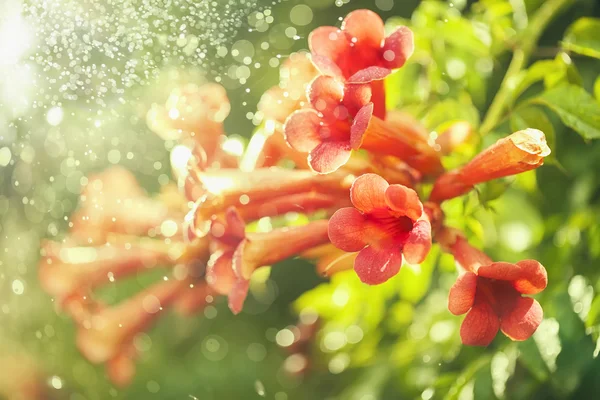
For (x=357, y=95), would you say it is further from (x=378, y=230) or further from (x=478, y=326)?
(x=478, y=326)

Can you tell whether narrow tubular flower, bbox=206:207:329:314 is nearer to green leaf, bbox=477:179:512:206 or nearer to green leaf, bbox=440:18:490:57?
green leaf, bbox=477:179:512:206

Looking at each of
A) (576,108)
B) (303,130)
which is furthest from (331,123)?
(576,108)

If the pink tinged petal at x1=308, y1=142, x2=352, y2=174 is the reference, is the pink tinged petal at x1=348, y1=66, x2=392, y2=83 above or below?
above

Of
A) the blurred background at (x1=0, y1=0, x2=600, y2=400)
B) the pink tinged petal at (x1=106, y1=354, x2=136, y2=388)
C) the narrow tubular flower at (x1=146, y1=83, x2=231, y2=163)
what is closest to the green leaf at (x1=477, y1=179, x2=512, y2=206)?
the blurred background at (x1=0, y1=0, x2=600, y2=400)

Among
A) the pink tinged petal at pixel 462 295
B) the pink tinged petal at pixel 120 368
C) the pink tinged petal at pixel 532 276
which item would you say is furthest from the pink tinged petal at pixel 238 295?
the pink tinged petal at pixel 120 368

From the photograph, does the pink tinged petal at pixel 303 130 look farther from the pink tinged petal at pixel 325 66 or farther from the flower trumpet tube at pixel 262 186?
the flower trumpet tube at pixel 262 186

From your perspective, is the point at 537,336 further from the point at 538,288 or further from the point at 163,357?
the point at 163,357
